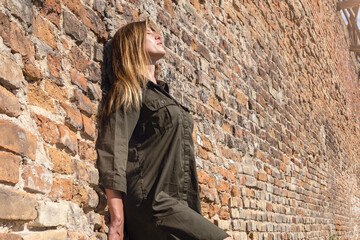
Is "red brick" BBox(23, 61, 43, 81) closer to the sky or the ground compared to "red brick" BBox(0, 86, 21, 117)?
closer to the sky

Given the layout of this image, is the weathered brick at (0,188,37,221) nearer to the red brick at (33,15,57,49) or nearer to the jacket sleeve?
the jacket sleeve

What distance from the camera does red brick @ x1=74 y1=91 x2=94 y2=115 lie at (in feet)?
6.03

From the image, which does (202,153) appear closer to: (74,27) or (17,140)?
(74,27)

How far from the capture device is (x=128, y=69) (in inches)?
81.4

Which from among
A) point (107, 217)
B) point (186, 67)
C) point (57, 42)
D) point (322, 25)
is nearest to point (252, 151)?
point (186, 67)

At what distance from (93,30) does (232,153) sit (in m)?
1.77

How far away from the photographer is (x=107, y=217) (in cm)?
194

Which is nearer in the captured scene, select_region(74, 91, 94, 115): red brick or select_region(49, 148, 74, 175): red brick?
select_region(49, 148, 74, 175): red brick

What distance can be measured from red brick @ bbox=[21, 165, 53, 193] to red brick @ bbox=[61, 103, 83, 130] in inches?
10.5

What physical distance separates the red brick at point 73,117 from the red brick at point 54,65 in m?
0.13

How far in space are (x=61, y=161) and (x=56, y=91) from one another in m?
0.28

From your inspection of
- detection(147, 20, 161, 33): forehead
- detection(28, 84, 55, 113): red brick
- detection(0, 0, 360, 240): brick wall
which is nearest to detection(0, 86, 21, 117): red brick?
detection(0, 0, 360, 240): brick wall

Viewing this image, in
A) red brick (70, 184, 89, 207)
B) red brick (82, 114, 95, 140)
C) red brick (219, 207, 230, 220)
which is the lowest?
red brick (70, 184, 89, 207)

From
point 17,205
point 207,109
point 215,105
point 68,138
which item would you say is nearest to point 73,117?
point 68,138
